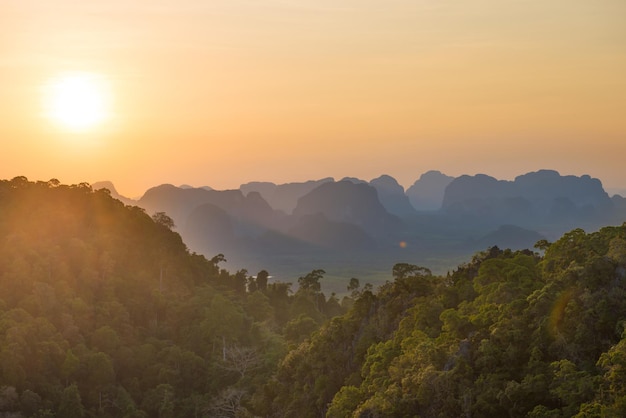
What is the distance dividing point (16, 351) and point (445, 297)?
4230 centimetres

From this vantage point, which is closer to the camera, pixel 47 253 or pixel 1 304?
pixel 1 304

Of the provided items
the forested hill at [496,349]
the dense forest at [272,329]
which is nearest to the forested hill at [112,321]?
the dense forest at [272,329]

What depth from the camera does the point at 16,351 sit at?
67.1 meters

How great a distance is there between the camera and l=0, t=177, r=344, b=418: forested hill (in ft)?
224

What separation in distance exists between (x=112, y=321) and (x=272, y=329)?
22.7 meters

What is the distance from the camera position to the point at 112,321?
7975 cm

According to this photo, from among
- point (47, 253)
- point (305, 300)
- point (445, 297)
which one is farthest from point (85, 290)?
point (445, 297)

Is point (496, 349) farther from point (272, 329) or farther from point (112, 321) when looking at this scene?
point (272, 329)

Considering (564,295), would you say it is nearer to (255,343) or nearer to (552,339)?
(552,339)

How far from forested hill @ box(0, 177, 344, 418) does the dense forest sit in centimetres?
20

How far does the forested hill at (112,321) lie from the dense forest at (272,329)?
0.64 feet

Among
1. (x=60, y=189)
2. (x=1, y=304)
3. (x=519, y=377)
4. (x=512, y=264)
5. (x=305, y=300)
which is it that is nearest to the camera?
(x=519, y=377)

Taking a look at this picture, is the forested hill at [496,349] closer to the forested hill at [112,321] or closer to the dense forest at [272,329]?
the dense forest at [272,329]

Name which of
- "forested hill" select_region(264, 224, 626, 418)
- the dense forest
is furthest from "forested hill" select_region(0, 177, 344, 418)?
"forested hill" select_region(264, 224, 626, 418)
